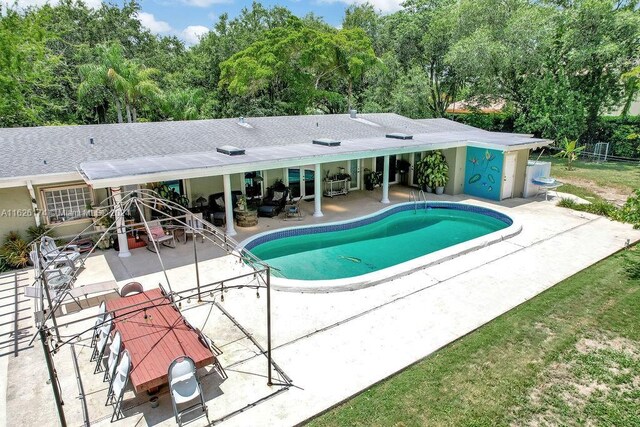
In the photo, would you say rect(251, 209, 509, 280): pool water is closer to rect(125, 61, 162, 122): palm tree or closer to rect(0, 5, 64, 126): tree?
rect(0, 5, 64, 126): tree

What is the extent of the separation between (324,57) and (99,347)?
3044 cm

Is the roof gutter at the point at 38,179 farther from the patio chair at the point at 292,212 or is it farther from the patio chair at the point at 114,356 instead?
the patio chair at the point at 114,356

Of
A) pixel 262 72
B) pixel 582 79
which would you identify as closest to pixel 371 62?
pixel 262 72

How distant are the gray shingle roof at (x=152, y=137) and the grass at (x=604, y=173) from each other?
32.3 feet

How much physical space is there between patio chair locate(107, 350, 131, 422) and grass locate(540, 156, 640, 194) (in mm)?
22484

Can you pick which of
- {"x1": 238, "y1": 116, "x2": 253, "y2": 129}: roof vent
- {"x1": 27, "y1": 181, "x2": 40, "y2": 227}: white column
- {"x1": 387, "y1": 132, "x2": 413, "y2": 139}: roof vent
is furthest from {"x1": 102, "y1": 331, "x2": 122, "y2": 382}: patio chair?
{"x1": 387, "y1": 132, "x2": 413, "y2": 139}: roof vent

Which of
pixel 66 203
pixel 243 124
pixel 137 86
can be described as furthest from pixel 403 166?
pixel 137 86

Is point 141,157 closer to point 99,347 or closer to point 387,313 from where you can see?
point 99,347

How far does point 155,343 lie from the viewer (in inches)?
265

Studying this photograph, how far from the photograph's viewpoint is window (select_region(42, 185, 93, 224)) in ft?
41.9

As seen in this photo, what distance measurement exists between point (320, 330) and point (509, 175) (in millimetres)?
14748

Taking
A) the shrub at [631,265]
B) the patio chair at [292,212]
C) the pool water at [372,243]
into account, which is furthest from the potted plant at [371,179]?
the shrub at [631,265]

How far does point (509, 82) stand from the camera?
1275 inches

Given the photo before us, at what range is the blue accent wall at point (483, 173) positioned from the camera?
Result: 18.8 metres
